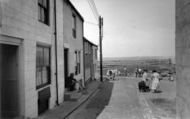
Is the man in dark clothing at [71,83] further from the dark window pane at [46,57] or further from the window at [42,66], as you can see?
the dark window pane at [46,57]

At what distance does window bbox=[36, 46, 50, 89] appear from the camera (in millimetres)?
7352

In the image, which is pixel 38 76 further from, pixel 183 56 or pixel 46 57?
pixel 183 56

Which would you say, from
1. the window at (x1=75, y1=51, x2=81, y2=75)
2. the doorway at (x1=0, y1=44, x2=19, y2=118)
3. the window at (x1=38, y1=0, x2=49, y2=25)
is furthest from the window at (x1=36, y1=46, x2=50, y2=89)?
the window at (x1=75, y1=51, x2=81, y2=75)

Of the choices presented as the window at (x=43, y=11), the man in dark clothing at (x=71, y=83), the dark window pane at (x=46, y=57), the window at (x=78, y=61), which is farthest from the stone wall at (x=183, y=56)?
the window at (x=78, y=61)

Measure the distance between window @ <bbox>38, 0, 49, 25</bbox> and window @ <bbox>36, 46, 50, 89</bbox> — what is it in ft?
4.28

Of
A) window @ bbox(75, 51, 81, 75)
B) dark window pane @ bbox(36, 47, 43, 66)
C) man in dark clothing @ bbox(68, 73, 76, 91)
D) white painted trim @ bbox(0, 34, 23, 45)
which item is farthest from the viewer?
window @ bbox(75, 51, 81, 75)

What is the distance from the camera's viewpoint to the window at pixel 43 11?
763 centimetres

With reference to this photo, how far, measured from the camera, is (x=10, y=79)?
5.67m

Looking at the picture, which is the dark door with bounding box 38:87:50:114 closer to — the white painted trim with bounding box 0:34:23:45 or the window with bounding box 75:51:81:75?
the white painted trim with bounding box 0:34:23:45

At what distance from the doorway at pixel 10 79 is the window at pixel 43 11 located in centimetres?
246

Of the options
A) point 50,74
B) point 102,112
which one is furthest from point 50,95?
point 102,112

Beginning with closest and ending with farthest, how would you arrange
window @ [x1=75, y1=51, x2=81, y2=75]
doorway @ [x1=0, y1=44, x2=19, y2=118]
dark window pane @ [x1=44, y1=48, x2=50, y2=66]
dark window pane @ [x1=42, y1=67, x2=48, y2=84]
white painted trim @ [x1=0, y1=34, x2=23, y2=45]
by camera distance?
white painted trim @ [x1=0, y1=34, x2=23, y2=45] < doorway @ [x1=0, y1=44, x2=19, y2=118] < dark window pane @ [x1=42, y1=67, x2=48, y2=84] < dark window pane @ [x1=44, y1=48, x2=50, y2=66] < window @ [x1=75, y1=51, x2=81, y2=75]

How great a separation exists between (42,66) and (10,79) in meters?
2.18

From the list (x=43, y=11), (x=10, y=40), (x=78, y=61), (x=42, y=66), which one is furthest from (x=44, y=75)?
(x=78, y=61)
